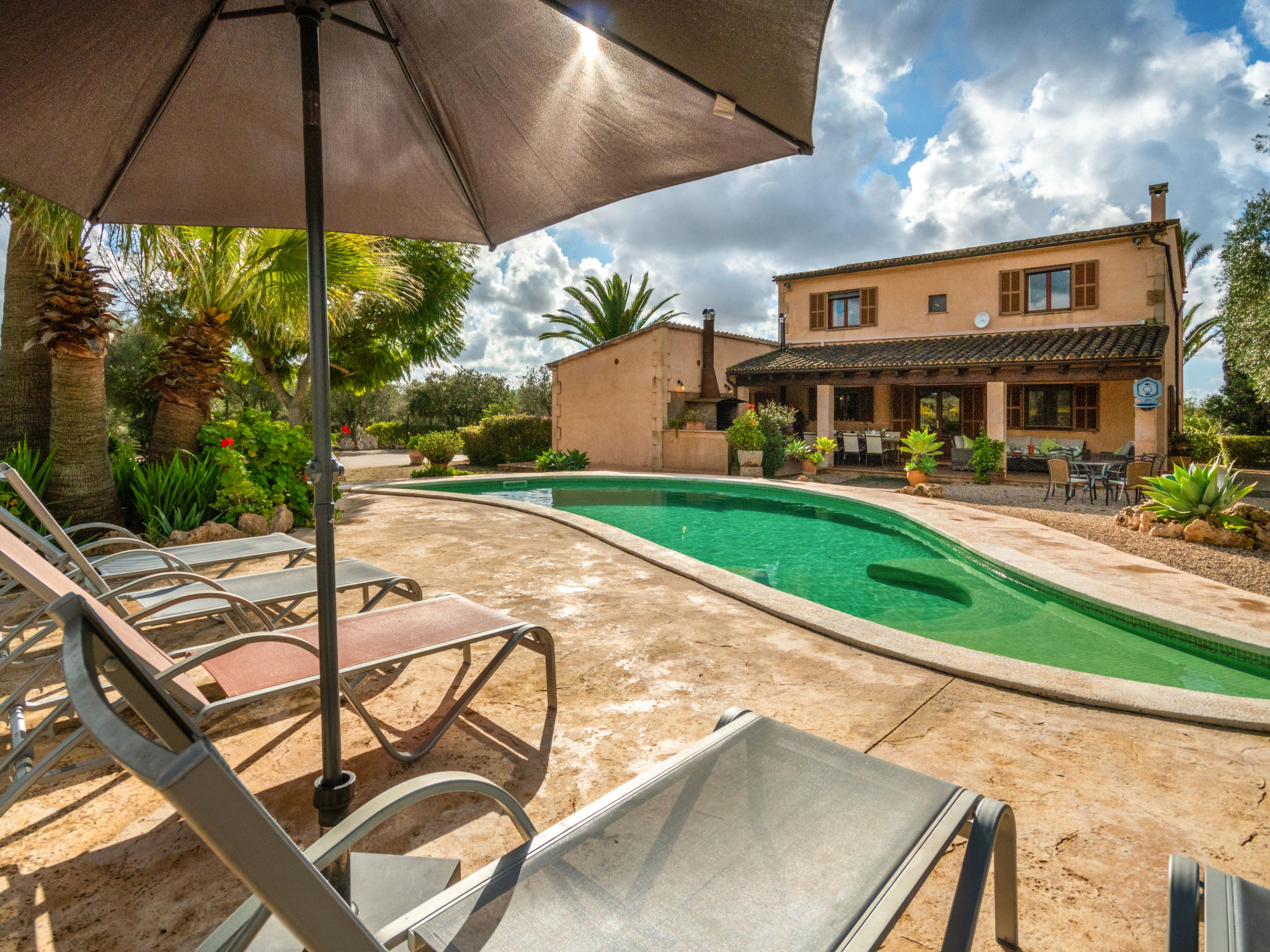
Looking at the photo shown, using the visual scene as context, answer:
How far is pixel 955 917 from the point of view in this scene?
43.8 inches

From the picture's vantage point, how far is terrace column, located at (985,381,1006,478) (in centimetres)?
1512

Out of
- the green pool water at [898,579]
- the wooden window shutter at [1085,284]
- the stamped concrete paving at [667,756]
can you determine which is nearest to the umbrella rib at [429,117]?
the stamped concrete paving at [667,756]

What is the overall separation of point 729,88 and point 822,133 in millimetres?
332

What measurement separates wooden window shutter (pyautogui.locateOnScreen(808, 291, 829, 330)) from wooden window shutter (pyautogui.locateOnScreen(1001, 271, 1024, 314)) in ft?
15.5

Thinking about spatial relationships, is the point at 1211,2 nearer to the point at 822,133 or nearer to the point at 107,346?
the point at 822,133

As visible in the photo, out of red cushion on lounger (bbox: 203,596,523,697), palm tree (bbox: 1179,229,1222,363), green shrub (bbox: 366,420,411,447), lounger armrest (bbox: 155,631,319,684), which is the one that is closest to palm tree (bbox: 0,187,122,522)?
red cushion on lounger (bbox: 203,596,523,697)

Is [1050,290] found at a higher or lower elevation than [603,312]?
lower

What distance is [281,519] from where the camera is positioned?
7051 mm

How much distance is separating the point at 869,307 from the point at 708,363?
16.5 ft

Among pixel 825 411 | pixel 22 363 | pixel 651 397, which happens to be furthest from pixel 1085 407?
pixel 22 363

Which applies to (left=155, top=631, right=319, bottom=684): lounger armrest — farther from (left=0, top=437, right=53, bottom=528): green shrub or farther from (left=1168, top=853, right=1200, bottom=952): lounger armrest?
(left=0, top=437, right=53, bottom=528): green shrub

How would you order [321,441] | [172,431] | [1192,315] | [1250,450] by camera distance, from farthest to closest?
[1192,315], [1250,450], [172,431], [321,441]

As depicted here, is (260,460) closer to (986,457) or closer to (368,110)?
(368,110)

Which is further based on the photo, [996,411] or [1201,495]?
[996,411]
